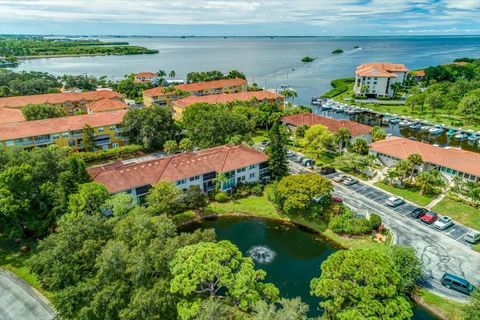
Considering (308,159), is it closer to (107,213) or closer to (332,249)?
(332,249)

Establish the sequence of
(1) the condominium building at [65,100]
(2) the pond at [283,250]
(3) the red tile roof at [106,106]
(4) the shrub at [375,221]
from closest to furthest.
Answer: (2) the pond at [283,250]
(4) the shrub at [375,221]
(3) the red tile roof at [106,106]
(1) the condominium building at [65,100]

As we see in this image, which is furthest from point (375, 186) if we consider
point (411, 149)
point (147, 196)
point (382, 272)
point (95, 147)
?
point (95, 147)

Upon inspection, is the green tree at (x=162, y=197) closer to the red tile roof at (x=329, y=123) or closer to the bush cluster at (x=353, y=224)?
the bush cluster at (x=353, y=224)

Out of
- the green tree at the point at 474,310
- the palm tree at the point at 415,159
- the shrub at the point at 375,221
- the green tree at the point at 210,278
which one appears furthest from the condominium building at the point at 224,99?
the green tree at the point at 474,310

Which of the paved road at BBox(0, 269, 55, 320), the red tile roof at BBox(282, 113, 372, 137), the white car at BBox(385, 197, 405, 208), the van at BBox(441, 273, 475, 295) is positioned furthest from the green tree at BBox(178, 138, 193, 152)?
the van at BBox(441, 273, 475, 295)

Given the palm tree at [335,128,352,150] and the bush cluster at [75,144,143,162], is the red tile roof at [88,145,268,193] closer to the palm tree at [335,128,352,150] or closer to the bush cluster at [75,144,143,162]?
the bush cluster at [75,144,143,162]

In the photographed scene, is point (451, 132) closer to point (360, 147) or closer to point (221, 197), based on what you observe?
point (360, 147)
